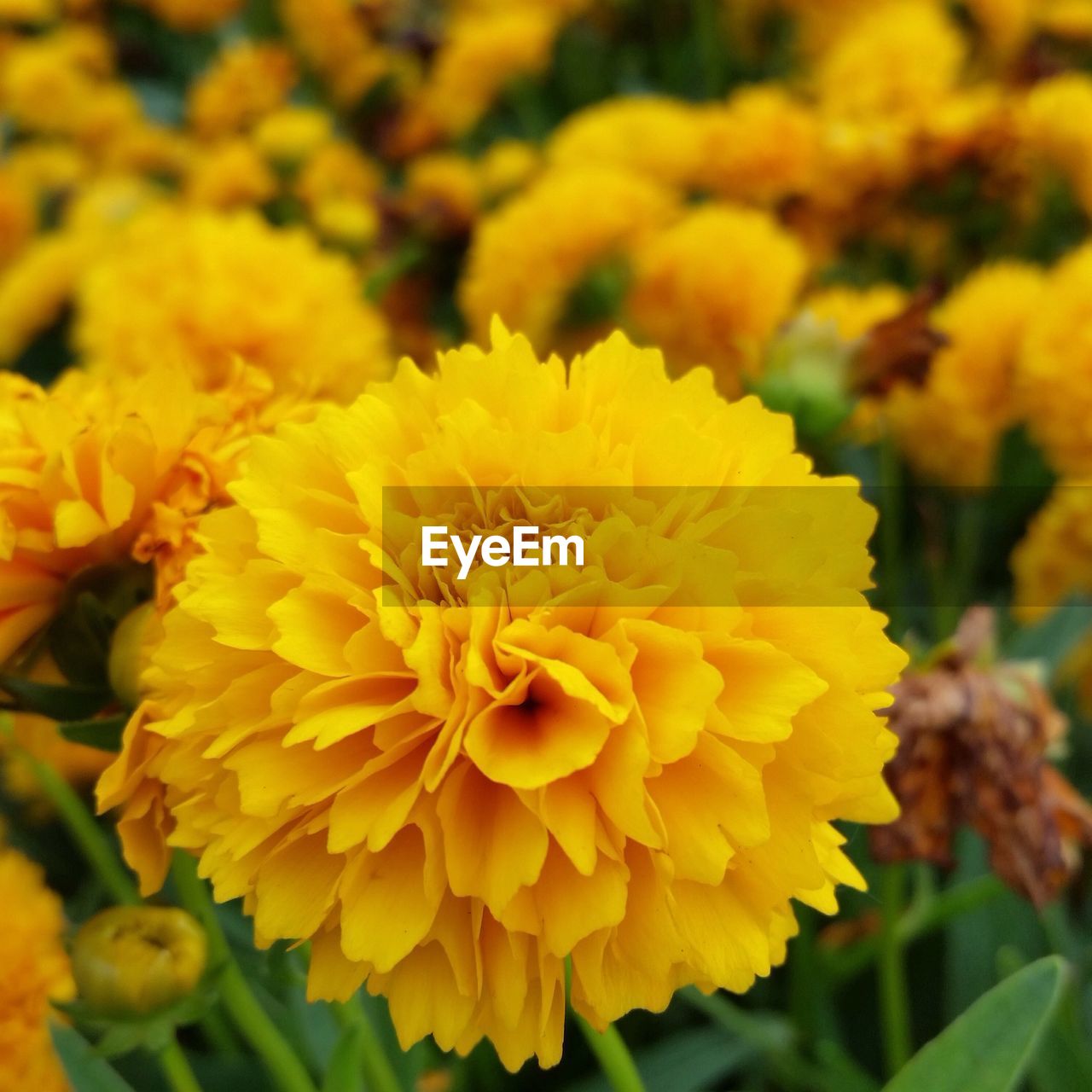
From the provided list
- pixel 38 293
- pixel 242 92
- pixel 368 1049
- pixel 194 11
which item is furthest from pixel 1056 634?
pixel 194 11

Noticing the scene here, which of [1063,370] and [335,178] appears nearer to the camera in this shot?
[1063,370]

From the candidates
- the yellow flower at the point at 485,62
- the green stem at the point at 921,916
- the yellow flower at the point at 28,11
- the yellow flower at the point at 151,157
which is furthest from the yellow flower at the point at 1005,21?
the yellow flower at the point at 28,11

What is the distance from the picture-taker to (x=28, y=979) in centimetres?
58

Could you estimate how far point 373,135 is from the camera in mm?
1697

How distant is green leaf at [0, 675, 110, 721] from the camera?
45 centimetres

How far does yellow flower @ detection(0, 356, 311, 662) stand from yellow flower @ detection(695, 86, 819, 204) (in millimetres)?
833

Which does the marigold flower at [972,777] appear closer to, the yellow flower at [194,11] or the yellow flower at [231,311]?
the yellow flower at [231,311]

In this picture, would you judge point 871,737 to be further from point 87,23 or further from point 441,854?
point 87,23

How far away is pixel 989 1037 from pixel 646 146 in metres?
1.00

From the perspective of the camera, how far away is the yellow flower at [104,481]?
44 centimetres

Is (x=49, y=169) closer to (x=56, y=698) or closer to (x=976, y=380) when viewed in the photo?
(x=976, y=380)

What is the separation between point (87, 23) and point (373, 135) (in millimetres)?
765

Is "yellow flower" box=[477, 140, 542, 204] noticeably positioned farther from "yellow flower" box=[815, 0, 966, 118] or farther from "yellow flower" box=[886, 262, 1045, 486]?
"yellow flower" box=[886, 262, 1045, 486]

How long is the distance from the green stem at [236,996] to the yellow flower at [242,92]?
1378 mm
